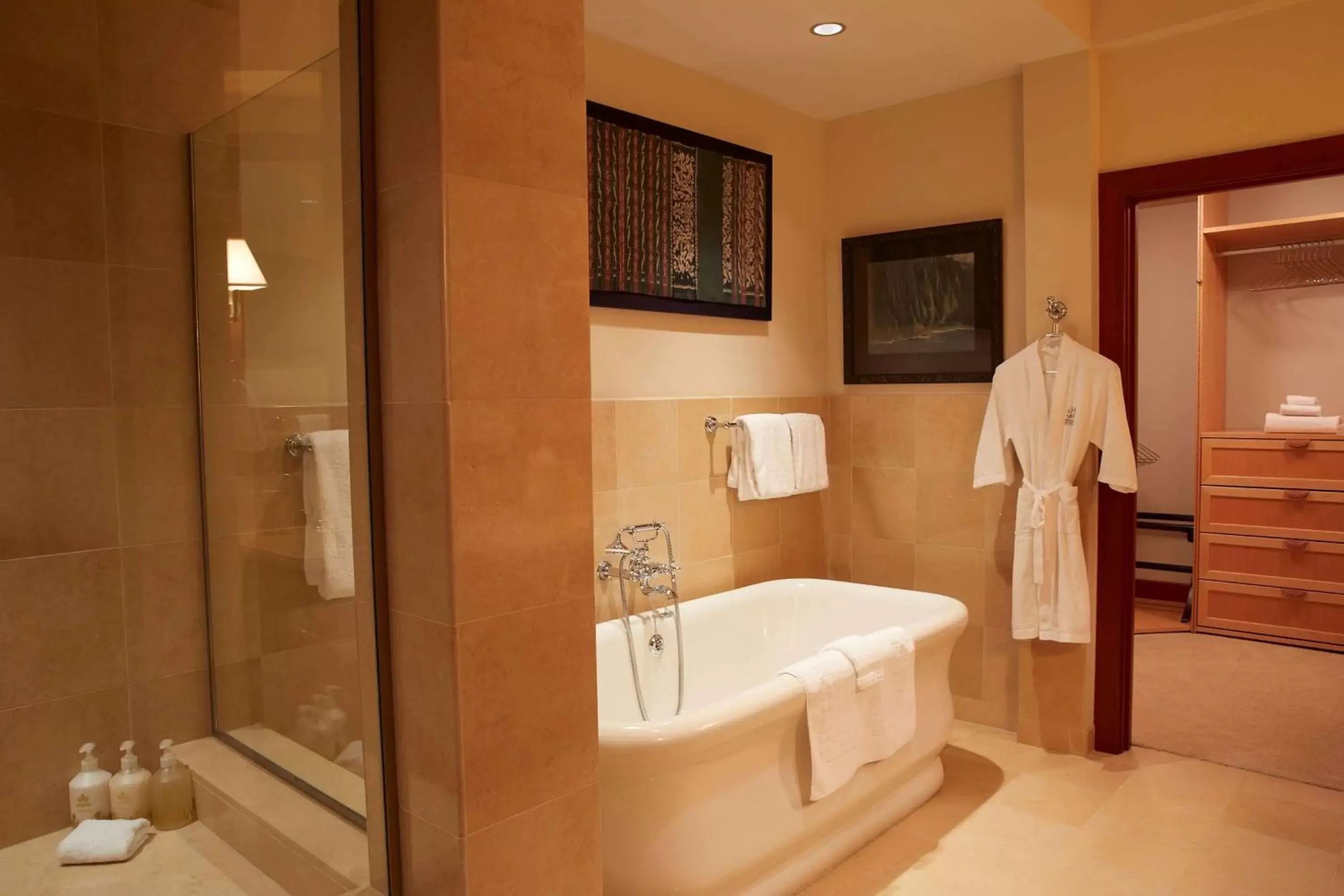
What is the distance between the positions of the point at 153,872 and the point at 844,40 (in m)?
3.08

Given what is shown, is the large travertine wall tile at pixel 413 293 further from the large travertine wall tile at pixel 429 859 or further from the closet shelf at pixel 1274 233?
the closet shelf at pixel 1274 233

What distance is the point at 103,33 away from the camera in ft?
4.42

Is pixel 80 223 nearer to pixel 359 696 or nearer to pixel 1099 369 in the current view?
pixel 359 696

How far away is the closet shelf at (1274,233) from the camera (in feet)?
15.5

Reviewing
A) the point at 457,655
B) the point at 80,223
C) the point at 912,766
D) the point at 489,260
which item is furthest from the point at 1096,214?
the point at 80,223

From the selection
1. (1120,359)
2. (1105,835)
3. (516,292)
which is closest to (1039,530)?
(1120,359)

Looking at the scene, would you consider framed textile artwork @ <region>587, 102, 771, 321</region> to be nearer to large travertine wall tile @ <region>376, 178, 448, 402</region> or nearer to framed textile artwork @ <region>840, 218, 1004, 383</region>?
framed textile artwork @ <region>840, 218, 1004, 383</region>

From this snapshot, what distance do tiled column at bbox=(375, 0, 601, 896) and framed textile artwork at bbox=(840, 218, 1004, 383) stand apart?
2579 millimetres

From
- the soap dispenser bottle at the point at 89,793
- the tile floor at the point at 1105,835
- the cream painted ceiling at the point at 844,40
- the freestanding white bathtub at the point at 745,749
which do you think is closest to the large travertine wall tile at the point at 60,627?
the soap dispenser bottle at the point at 89,793

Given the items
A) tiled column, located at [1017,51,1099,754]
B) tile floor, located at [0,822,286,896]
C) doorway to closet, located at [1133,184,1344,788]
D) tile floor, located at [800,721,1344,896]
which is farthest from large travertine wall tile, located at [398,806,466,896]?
doorway to closet, located at [1133,184,1344,788]

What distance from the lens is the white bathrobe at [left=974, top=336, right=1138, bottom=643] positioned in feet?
10.6

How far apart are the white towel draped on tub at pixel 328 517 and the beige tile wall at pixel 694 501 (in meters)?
1.32

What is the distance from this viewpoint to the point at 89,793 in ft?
4.56

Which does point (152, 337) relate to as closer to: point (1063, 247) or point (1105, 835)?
point (1105, 835)
